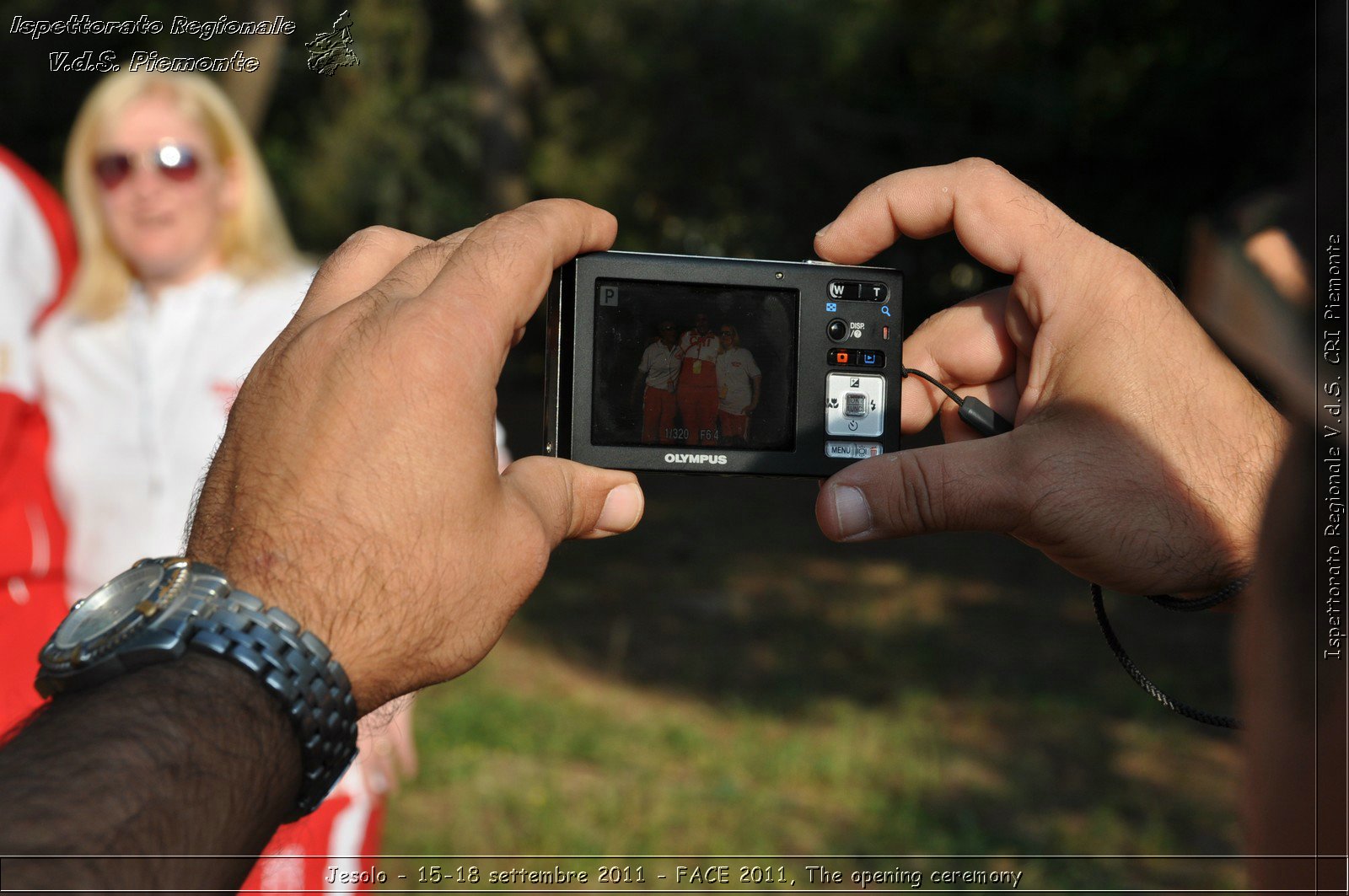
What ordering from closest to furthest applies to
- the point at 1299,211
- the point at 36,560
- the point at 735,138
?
the point at 1299,211
the point at 36,560
the point at 735,138

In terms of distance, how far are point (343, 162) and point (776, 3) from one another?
5.55 meters

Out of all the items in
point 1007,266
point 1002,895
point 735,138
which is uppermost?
point 735,138

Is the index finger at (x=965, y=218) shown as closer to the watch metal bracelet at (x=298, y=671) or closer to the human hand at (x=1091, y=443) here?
the human hand at (x=1091, y=443)

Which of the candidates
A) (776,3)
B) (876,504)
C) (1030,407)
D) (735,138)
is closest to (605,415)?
(876,504)

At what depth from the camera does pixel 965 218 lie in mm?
1886

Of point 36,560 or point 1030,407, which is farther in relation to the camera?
point 36,560

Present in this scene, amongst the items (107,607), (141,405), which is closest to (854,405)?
(107,607)

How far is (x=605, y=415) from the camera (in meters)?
1.84

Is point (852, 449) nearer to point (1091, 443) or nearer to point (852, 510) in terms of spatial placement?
point (852, 510)

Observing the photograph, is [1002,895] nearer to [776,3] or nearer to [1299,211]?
[1299,211]

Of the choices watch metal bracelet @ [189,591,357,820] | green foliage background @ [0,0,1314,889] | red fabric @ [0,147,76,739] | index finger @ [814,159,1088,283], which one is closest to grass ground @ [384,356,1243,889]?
green foliage background @ [0,0,1314,889]

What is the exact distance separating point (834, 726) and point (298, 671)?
4.56 metres

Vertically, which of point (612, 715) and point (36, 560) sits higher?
point (36, 560)

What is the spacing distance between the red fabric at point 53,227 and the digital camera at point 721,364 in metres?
1.89
